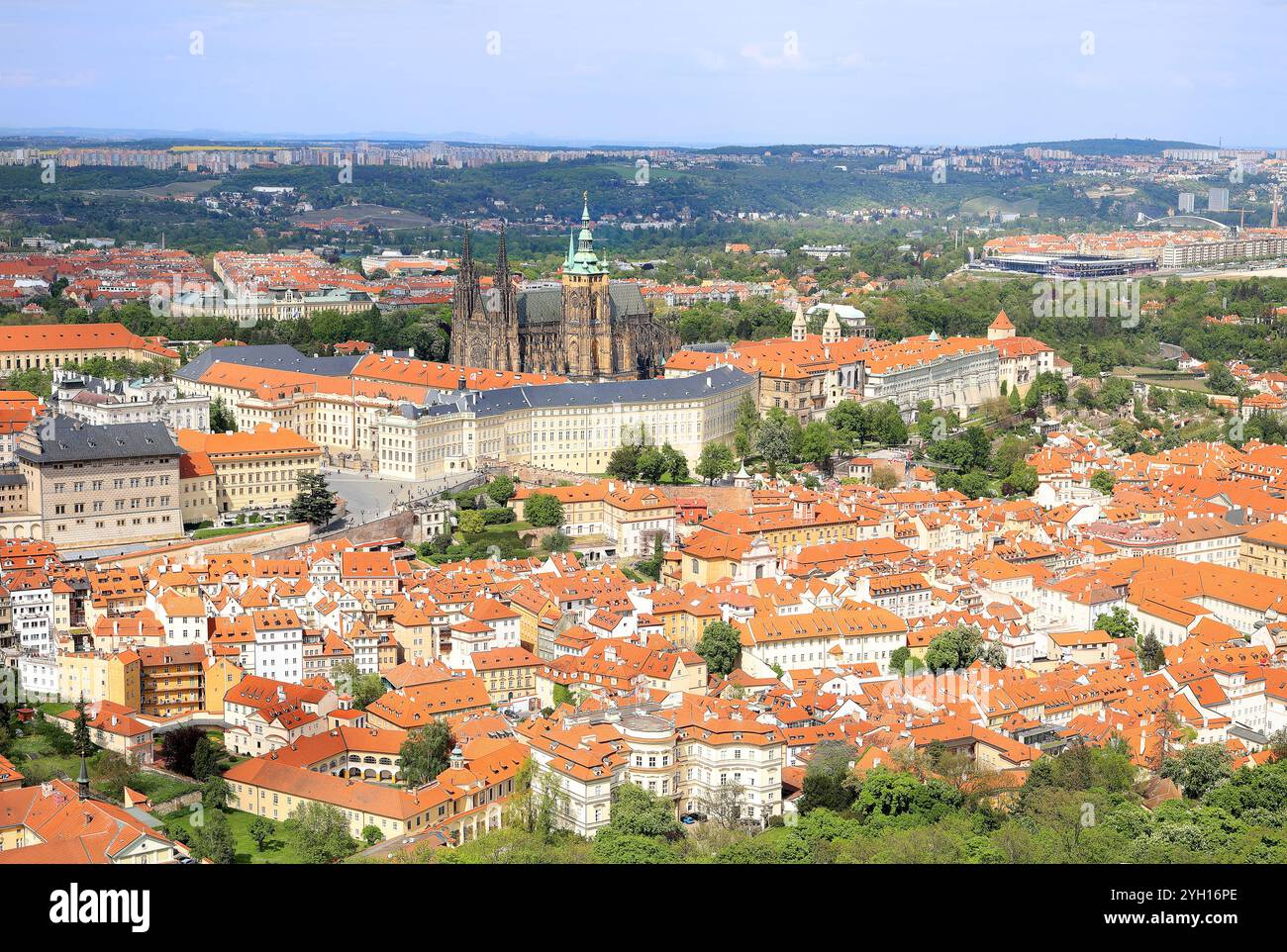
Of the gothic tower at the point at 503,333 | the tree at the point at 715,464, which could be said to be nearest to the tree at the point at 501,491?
the tree at the point at 715,464

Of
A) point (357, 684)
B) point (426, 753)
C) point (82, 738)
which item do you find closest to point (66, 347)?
point (357, 684)

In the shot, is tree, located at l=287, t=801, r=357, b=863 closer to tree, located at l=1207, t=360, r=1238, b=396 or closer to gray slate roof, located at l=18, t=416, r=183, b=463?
gray slate roof, located at l=18, t=416, r=183, b=463

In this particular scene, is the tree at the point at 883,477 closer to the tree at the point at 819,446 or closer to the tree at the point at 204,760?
the tree at the point at 819,446

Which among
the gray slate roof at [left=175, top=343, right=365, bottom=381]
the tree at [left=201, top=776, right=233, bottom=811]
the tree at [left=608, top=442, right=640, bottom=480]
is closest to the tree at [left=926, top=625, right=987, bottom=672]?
the tree at [left=201, top=776, right=233, bottom=811]

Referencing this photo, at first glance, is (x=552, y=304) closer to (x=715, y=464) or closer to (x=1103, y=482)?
(x=715, y=464)
